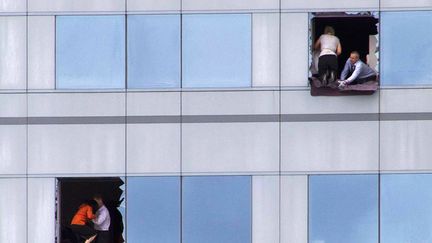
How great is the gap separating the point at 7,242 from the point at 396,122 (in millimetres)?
8888

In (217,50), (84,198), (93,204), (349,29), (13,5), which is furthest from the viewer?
(84,198)

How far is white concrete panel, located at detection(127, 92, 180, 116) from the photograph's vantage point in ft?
103

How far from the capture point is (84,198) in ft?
109

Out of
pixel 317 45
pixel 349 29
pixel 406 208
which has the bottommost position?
pixel 406 208

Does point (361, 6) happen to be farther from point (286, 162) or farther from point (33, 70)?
point (33, 70)

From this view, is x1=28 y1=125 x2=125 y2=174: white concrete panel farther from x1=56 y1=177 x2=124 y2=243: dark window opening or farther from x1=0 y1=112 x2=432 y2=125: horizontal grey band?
x1=56 y1=177 x2=124 y2=243: dark window opening

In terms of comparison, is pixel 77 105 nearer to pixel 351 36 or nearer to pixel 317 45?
pixel 317 45

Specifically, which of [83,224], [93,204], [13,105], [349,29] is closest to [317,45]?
[349,29]

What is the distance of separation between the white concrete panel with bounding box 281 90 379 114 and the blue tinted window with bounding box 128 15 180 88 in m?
2.57

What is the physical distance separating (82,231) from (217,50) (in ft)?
16.7

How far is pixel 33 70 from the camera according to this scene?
31562mm

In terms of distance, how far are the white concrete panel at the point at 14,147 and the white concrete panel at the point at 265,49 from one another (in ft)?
17.1

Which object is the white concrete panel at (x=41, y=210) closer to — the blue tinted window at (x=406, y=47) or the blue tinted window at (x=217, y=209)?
the blue tinted window at (x=217, y=209)

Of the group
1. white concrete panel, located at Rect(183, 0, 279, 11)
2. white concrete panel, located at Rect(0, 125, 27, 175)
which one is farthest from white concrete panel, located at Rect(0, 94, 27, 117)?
white concrete panel, located at Rect(183, 0, 279, 11)
